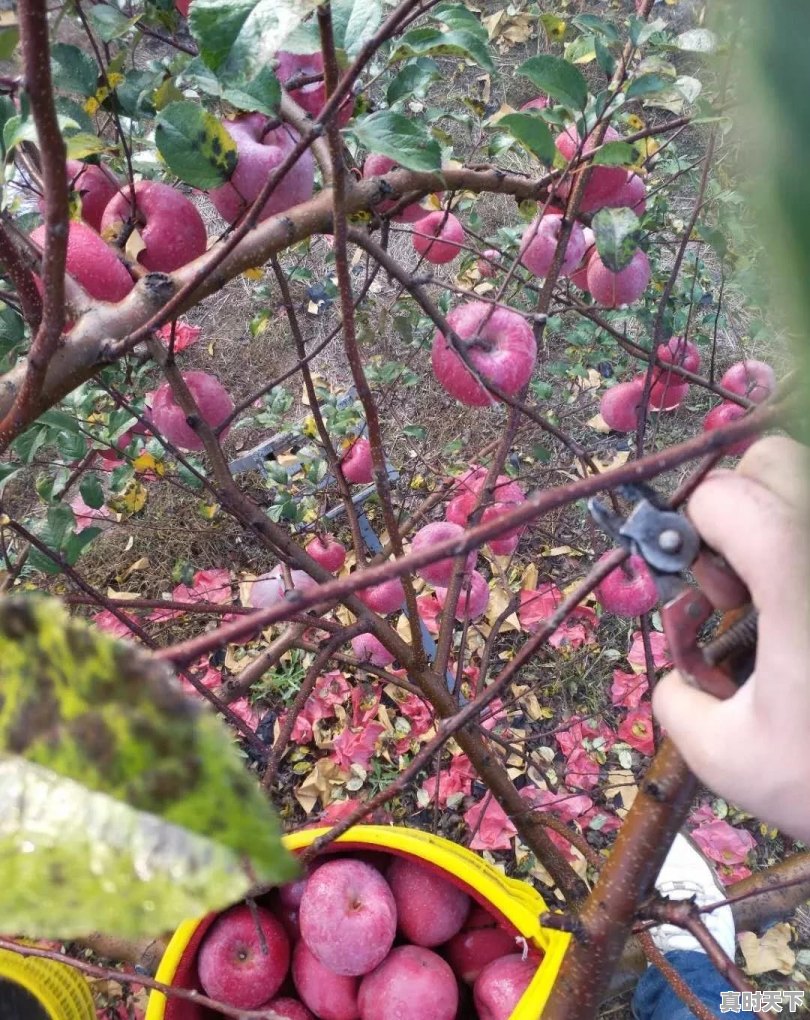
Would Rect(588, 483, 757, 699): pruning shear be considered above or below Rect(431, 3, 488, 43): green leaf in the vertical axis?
below

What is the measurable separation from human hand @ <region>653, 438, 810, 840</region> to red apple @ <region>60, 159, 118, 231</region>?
70 cm

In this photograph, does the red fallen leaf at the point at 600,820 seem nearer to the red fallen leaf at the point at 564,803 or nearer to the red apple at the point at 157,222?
the red fallen leaf at the point at 564,803

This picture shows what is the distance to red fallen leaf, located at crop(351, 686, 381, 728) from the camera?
5.86 feet

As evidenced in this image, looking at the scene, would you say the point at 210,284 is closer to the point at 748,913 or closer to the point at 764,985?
the point at 748,913

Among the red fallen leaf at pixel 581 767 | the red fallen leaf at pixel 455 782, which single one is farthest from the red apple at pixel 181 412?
the red fallen leaf at pixel 581 767

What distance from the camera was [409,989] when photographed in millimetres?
1026

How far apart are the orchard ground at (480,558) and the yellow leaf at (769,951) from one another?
0.03 metres

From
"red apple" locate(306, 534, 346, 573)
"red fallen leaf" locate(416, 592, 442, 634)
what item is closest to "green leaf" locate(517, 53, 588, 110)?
"red apple" locate(306, 534, 346, 573)

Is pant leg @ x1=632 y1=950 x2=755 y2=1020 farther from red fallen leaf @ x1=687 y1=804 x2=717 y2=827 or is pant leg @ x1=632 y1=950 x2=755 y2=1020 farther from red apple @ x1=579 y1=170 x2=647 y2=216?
red apple @ x1=579 y1=170 x2=647 y2=216

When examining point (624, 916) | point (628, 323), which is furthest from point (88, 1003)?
point (628, 323)

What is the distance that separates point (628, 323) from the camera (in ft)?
7.95

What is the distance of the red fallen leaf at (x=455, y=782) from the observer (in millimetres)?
1683

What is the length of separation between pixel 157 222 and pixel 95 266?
3.9 inches

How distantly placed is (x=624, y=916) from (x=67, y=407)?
110cm
